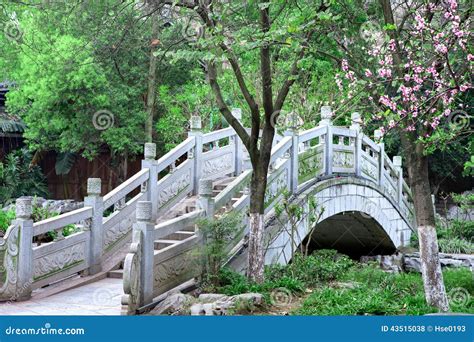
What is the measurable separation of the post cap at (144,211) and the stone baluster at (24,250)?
155cm

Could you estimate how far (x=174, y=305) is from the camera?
7.86m

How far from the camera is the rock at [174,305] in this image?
7.77m

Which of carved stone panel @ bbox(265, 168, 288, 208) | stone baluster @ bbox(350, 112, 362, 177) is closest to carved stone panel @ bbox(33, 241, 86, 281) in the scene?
carved stone panel @ bbox(265, 168, 288, 208)

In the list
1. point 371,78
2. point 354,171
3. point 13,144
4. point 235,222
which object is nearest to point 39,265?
point 235,222

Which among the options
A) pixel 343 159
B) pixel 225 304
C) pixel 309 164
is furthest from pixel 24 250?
pixel 343 159

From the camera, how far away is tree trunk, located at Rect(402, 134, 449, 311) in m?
8.10

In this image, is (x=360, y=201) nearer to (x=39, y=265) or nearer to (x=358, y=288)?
(x=358, y=288)

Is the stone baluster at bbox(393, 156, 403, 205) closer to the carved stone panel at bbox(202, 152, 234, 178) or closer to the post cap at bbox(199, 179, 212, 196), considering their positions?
the carved stone panel at bbox(202, 152, 234, 178)

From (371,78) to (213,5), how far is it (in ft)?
9.13

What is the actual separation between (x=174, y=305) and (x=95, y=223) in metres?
2.51

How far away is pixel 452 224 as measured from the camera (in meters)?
19.7

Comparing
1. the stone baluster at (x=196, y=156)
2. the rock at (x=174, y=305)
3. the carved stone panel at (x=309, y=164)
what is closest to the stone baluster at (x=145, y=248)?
the rock at (x=174, y=305)

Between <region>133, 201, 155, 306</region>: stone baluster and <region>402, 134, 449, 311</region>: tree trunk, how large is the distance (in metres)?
3.37

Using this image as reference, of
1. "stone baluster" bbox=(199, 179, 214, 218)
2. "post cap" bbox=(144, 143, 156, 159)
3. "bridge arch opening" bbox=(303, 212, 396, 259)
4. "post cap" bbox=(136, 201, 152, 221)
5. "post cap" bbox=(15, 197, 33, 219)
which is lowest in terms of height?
"post cap" bbox=(136, 201, 152, 221)
